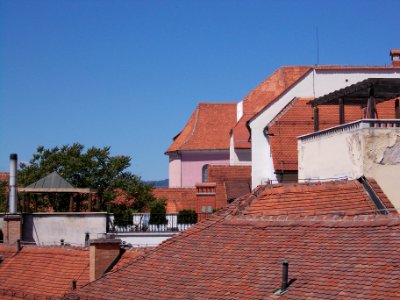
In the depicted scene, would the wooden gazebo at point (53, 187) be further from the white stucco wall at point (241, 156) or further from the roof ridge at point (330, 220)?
the roof ridge at point (330, 220)

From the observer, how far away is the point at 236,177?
149 feet

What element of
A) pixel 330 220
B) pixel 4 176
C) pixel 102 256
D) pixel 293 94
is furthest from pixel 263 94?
pixel 330 220

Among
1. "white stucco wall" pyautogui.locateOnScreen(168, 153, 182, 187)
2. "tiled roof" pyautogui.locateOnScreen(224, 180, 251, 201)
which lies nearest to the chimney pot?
"tiled roof" pyautogui.locateOnScreen(224, 180, 251, 201)

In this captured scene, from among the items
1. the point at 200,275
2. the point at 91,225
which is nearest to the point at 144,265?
the point at 200,275

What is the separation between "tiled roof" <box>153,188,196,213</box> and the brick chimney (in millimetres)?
14510

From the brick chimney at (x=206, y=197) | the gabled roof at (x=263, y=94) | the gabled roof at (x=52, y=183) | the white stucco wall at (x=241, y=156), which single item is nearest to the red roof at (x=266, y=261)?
the brick chimney at (x=206, y=197)

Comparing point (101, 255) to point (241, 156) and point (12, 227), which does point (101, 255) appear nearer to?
point (12, 227)

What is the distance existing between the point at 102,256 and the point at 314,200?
21.2 feet

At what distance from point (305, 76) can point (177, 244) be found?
20.5 metres

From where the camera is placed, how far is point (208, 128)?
65.6m

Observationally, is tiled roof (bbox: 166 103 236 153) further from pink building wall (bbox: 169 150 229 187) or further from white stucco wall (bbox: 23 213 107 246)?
white stucco wall (bbox: 23 213 107 246)

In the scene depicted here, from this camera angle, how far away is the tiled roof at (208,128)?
64312 mm

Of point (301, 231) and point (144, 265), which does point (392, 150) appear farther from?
point (144, 265)

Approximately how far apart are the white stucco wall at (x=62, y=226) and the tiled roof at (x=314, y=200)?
563 inches
